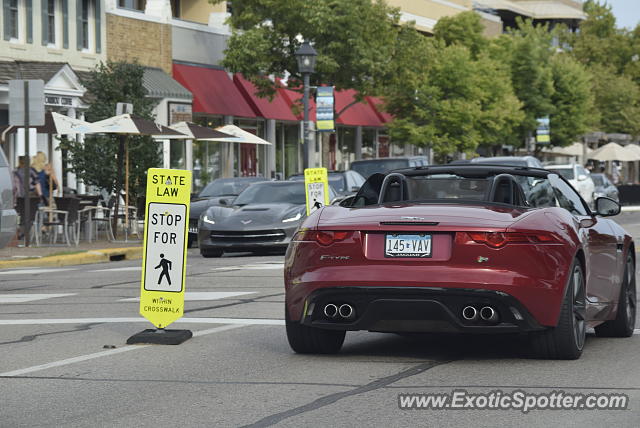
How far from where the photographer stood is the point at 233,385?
7.96 metres

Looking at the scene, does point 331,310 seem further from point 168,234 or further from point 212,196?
point 212,196

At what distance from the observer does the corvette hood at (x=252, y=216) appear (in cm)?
2170

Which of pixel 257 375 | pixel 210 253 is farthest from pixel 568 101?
pixel 257 375

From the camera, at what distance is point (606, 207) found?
10266mm

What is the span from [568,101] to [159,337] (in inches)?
2522

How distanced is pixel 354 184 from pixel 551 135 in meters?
47.3

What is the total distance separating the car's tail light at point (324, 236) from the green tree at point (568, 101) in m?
63.3

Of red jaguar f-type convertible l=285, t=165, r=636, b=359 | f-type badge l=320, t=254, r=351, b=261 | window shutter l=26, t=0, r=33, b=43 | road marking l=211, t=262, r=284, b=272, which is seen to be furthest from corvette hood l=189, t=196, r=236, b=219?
f-type badge l=320, t=254, r=351, b=261

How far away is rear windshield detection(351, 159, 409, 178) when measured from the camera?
3192 cm

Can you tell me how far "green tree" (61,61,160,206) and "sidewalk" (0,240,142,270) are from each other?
11.0ft

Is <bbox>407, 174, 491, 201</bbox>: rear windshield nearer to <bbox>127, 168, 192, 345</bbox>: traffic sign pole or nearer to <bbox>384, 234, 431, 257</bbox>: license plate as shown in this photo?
<bbox>384, 234, 431, 257</bbox>: license plate

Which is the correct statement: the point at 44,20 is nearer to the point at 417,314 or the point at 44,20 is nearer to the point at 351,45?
the point at 351,45

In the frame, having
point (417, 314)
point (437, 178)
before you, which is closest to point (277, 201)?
point (437, 178)

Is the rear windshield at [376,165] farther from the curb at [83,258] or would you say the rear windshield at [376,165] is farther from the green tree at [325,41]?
the curb at [83,258]
